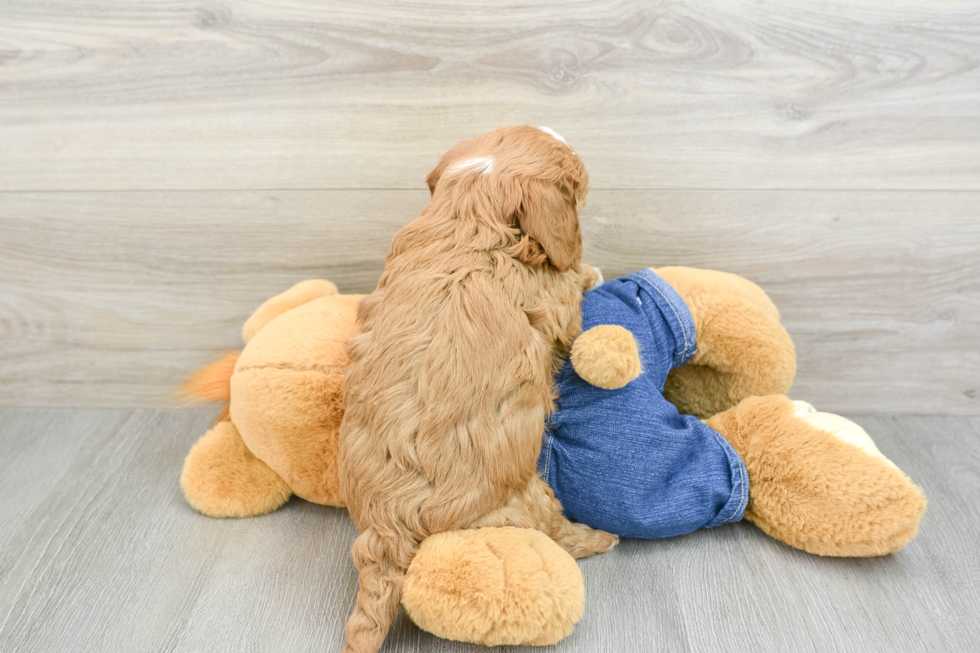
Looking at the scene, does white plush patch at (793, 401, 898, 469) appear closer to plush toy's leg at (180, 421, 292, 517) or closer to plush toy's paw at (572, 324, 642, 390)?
plush toy's paw at (572, 324, 642, 390)

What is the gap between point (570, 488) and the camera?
804 millimetres

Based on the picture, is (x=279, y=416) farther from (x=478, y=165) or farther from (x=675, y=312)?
(x=675, y=312)

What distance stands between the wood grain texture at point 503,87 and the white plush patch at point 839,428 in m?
0.35

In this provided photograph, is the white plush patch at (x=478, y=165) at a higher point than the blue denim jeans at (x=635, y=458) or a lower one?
higher

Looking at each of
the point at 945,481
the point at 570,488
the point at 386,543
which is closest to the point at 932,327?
the point at 945,481

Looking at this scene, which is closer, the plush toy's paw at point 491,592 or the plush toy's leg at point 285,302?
the plush toy's paw at point 491,592

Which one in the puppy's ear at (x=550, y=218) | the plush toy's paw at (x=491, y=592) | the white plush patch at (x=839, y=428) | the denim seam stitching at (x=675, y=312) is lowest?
the plush toy's paw at (x=491, y=592)

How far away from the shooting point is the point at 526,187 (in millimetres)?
729

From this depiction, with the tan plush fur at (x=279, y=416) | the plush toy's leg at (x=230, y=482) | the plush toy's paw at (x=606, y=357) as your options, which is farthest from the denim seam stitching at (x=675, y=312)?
the plush toy's leg at (x=230, y=482)

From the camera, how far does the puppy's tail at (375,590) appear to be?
0.67 m

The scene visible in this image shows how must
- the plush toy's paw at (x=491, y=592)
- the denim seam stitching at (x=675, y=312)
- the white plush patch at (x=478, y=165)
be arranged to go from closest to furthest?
the plush toy's paw at (x=491, y=592)
the white plush patch at (x=478, y=165)
the denim seam stitching at (x=675, y=312)

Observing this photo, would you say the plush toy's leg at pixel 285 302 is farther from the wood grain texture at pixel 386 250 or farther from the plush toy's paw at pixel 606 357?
the plush toy's paw at pixel 606 357

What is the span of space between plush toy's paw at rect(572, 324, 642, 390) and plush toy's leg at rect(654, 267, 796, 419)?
0.18 m

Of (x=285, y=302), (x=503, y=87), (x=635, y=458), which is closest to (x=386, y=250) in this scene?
(x=285, y=302)
